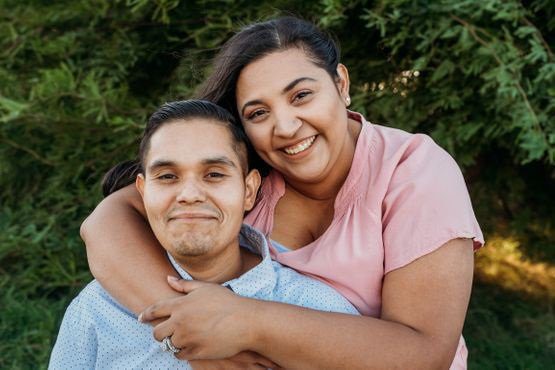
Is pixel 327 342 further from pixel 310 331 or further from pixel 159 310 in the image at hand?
pixel 159 310

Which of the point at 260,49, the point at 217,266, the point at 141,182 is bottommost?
the point at 217,266

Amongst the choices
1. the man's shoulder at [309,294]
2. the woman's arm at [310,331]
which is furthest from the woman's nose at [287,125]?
the woman's arm at [310,331]

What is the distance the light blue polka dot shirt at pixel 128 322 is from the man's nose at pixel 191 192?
300mm

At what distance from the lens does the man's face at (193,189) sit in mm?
2238

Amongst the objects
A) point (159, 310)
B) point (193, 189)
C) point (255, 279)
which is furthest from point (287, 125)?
point (159, 310)

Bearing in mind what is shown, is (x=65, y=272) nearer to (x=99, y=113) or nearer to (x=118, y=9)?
(x=99, y=113)

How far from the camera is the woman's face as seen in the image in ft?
8.03

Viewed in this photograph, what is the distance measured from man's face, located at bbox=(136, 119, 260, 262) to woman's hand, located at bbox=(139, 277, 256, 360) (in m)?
0.20

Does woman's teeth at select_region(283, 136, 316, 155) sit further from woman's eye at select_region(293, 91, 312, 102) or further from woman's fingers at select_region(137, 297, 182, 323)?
woman's fingers at select_region(137, 297, 182, 323)

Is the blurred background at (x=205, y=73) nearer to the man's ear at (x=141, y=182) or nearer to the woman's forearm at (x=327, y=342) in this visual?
the man's ear at (x=141, y=182)

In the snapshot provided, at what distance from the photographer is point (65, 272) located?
4.01 m

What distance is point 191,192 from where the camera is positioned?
7.27 ft

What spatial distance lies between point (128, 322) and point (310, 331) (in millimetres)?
607

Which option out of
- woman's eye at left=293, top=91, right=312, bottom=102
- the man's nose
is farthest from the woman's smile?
the man's nose
